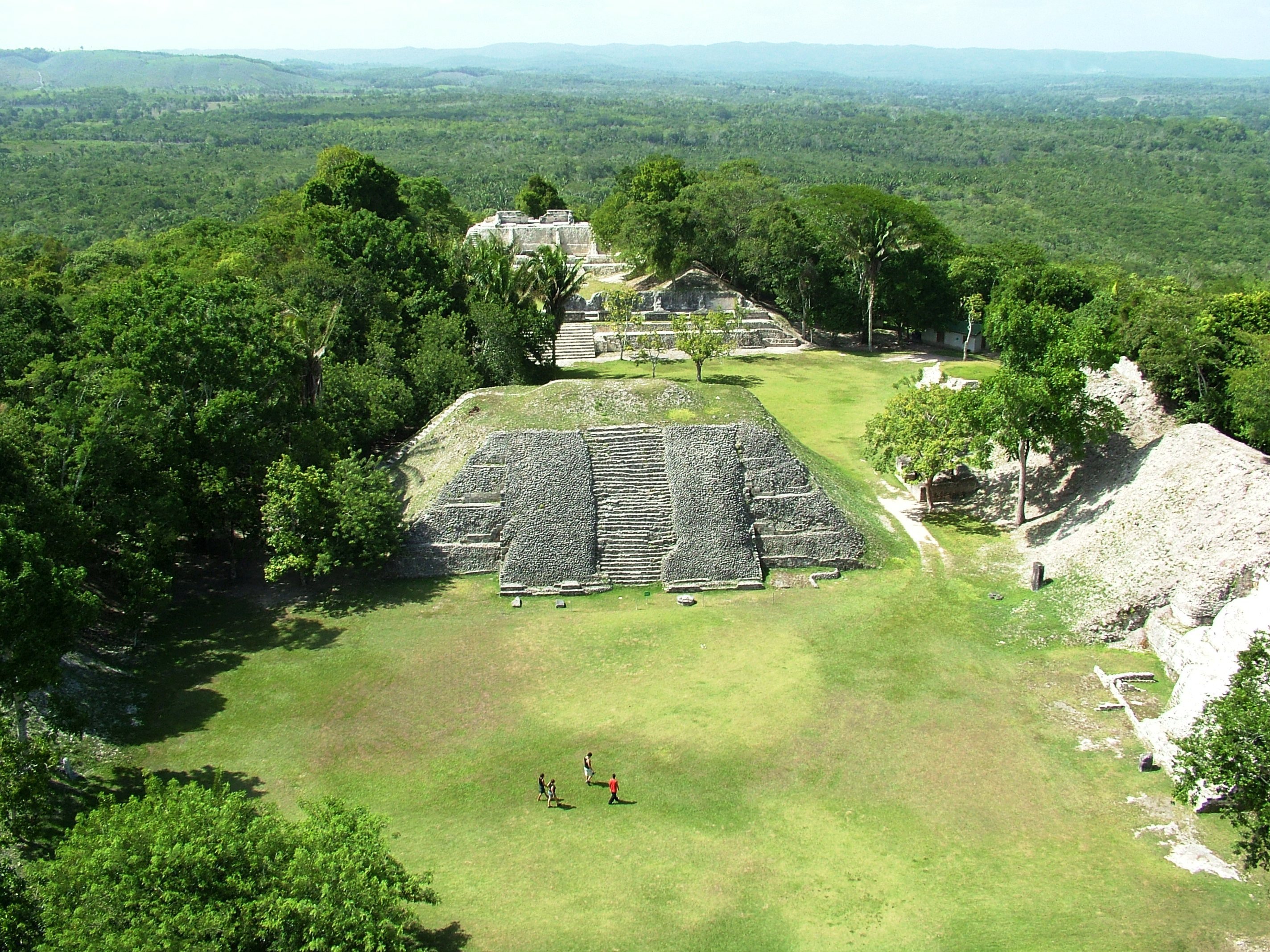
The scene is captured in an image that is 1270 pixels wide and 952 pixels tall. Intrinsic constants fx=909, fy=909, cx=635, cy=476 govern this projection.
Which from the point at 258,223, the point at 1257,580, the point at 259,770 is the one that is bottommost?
the point at 259,770

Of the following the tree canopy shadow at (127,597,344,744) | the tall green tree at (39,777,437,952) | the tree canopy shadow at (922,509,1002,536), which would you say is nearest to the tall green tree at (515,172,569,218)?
the tree canopy shadow at (922,509,1002,536)

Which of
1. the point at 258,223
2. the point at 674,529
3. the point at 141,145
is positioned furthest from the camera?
the point at 141,145

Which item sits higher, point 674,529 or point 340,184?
point 340,184

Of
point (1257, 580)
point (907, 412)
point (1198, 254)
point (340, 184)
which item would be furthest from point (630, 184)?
point (1198, 254)

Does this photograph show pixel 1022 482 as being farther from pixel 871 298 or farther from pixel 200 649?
pixel 871 298

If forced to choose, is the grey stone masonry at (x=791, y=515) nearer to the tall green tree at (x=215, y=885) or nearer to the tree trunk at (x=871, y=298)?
the tall green tree at (x=215, y=885)

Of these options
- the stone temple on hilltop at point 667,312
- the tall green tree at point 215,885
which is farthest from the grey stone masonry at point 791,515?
the stone temple on hilltop at point 667,312

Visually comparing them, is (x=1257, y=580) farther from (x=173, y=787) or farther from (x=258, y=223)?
(x=258, y=223)

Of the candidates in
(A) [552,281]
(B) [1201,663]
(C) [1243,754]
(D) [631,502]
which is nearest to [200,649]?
(D) [631,502]
